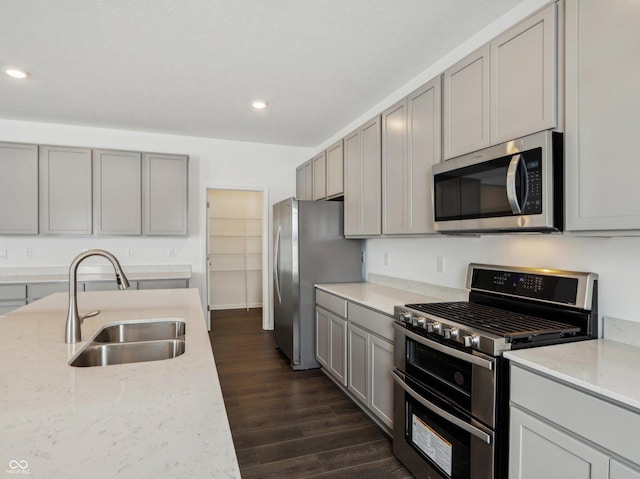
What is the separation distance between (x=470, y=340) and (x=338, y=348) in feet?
5.52

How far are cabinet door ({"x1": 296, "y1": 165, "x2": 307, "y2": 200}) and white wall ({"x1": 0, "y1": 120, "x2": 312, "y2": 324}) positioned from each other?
0.19 m

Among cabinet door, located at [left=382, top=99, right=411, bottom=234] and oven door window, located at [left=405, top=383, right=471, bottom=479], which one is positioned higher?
cabinet door, located at [left=382, top=99, right=411, bottom=234]

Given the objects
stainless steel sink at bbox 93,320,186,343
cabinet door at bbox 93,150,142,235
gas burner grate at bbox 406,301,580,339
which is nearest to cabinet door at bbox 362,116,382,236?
gas burner grate at bbox 406,301,580,339

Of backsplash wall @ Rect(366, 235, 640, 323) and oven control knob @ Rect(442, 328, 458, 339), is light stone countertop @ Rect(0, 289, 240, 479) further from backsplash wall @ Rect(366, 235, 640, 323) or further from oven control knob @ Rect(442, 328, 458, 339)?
backsplash wall @ Rect(366, 235, 640, 323)

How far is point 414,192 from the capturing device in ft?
8.30

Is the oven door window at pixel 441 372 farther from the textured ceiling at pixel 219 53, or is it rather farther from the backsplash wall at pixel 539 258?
the textured ceiling at pixel 219 53

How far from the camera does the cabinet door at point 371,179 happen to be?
9.78ft

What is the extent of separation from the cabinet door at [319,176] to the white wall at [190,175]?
102 centimetres

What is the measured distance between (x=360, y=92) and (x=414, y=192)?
1411mm

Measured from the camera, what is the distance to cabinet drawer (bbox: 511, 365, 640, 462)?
1066 millimetres

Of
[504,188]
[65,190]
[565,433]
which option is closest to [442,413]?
[565,433]

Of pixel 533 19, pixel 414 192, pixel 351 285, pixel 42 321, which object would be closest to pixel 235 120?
pixel 351 285

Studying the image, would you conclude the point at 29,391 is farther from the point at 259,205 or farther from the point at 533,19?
the point at 259,205

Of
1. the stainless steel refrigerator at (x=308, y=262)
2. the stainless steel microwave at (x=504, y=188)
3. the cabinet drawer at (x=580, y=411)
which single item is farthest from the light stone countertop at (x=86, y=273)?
the cabinet drawer at (x=580, y=411)
